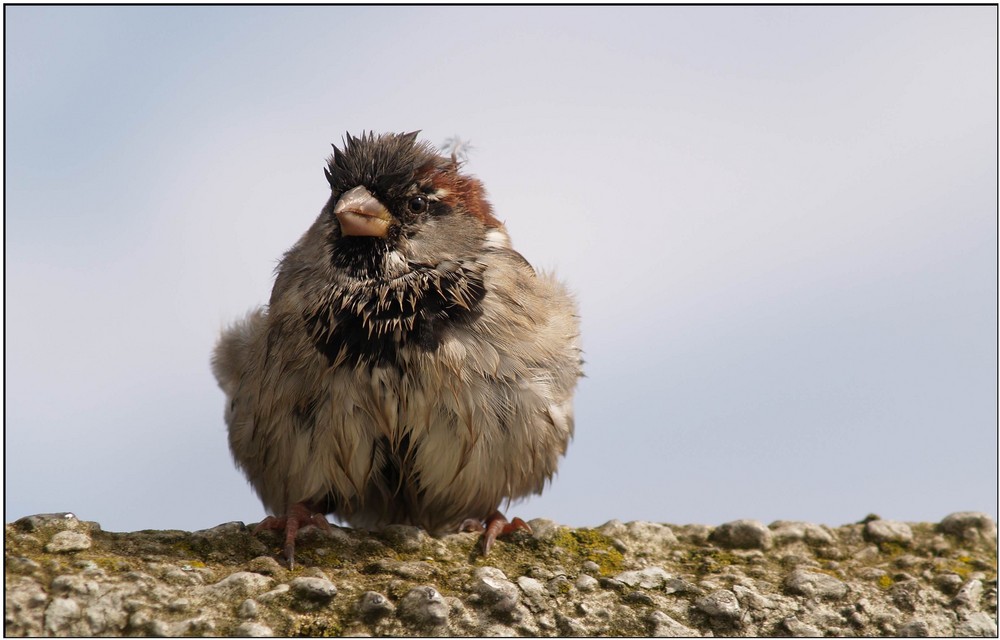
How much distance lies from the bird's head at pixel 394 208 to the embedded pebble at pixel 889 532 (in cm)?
186

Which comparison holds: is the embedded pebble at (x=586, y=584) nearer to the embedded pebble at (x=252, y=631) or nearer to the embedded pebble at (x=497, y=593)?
the embedded pebble at (x=497, y=593)

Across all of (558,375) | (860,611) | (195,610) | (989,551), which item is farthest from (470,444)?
(989,551)

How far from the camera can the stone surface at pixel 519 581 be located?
280cm

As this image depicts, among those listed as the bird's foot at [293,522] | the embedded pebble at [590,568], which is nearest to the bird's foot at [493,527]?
the embedded pebble at [590,568]

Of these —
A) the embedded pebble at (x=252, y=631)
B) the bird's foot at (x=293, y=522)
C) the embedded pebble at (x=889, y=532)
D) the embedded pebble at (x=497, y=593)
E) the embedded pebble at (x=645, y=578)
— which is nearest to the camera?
the embedded pebble at (x=252, y=631)

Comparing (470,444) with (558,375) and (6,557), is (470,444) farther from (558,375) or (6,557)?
(6,557)

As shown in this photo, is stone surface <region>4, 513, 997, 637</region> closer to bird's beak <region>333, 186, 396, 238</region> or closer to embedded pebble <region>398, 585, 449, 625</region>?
embedded pebble <region>398, 585, 449, 625</region>

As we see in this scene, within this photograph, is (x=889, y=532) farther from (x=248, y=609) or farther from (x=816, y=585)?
(x=248, y=609)

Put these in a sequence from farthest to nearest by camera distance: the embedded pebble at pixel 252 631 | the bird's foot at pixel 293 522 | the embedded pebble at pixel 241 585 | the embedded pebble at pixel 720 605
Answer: the bird's foot at pixel 293 522, the embedded pebble at pixel 720 605, the embedded pebble at pixel 241 585, the embedded pebble at pixel 252 631

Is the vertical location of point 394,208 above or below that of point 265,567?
above

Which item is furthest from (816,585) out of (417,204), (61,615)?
(61,615)

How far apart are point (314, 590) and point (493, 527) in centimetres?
96

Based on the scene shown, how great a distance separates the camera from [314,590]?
116 inches

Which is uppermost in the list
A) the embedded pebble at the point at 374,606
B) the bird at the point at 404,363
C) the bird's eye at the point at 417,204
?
the bird's eye at the point at 417,204
